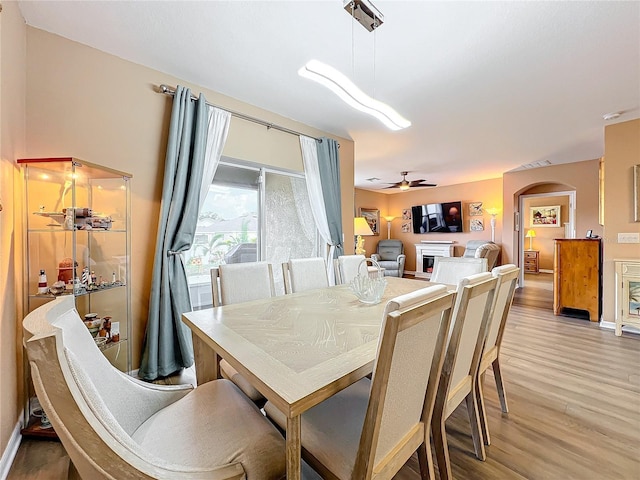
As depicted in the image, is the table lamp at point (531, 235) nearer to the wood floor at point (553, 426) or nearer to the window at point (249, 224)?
the wood floor at point (553, 426)

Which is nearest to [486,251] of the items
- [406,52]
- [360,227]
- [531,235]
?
[360,227]

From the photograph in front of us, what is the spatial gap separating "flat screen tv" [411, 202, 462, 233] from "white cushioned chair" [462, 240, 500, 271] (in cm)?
67

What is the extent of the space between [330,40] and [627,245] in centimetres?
428

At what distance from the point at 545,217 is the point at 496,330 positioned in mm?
8831

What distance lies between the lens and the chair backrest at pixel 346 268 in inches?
108

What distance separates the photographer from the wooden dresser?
3803 millimetres

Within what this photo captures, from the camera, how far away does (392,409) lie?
895 millimetres

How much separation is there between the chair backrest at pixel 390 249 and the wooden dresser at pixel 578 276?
395 centimetres

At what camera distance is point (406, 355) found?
87cm

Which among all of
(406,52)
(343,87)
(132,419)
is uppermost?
(406,52)

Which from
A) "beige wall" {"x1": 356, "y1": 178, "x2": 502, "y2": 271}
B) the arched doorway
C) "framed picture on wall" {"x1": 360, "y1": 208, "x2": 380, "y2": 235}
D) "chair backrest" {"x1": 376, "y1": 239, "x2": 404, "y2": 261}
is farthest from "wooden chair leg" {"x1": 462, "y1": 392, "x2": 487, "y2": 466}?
"framed picture on wall" {"x1": 360, "y1": 208, "x2": 380, "y2": 235}

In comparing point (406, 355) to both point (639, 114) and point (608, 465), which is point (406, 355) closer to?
point (608, 465)

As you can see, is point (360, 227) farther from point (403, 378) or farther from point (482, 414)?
point (403, 378)

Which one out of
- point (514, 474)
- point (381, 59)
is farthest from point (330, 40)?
point (514, 474)
